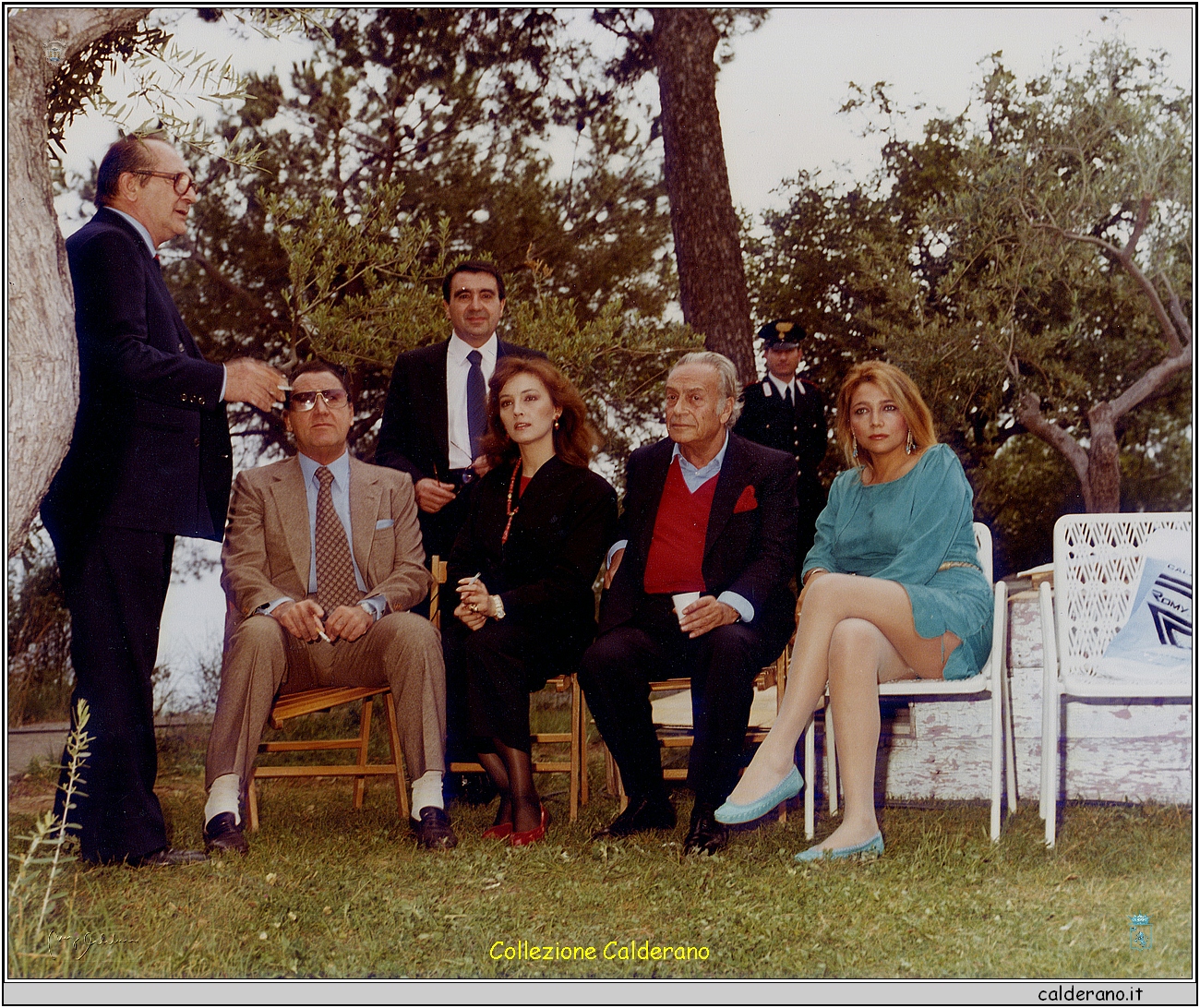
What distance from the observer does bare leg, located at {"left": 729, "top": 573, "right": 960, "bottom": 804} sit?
3.23 metres

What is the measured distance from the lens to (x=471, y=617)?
3.61m

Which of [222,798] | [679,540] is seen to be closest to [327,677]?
[222,798]

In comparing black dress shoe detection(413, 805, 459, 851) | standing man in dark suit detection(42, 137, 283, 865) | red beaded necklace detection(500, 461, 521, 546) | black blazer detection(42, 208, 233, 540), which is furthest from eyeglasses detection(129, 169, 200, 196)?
black dress shoe detection(413, 805, 459, 851)

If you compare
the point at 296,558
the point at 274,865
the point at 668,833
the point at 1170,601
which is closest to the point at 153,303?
the point at 296,558

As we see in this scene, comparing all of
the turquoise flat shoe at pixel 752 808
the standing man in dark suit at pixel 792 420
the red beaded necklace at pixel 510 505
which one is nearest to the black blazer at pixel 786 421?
the standing man in dark suit at pixel 792 420

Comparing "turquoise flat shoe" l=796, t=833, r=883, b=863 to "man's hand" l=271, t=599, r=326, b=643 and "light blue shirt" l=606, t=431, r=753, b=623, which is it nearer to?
"light blue shirt" l=606, t=431, r=753, b=623

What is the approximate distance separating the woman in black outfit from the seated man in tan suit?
0.48 feet

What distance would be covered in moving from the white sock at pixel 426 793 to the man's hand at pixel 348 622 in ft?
1.61

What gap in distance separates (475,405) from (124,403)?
1.38m

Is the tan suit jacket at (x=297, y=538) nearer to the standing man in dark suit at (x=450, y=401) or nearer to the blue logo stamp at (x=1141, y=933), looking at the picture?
the standing man in dark suit at (x=450, y=401)

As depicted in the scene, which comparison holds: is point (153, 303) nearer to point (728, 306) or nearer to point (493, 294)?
point (493, 294)

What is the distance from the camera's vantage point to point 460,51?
508 centimetres

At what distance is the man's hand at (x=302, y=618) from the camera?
11.5 feet

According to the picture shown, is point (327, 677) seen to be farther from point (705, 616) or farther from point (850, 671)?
point (850, 671)
